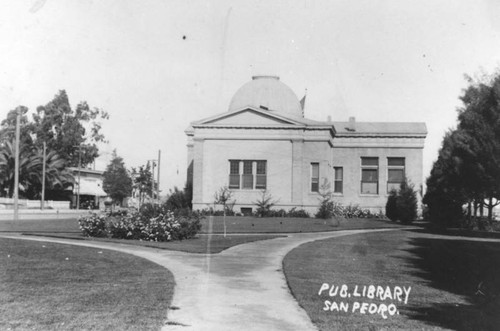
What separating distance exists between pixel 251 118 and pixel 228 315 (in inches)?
1409

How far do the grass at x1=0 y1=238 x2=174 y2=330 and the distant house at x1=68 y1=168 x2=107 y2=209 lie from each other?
2260 inches

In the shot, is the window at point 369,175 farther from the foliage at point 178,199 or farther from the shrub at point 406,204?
the foliage at point 178,199

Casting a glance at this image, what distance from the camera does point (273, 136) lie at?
43.4 m

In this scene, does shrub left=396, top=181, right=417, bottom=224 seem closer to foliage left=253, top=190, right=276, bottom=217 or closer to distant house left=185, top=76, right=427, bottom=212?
distant house left=185, top=76, right=427, bottom=212

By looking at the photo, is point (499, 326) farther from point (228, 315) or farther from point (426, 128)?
point (426, 128)

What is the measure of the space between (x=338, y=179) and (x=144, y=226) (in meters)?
29.8

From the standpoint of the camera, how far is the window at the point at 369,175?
1889 inches

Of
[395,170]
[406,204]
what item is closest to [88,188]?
[395,170]

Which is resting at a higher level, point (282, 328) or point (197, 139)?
point (197, 139)

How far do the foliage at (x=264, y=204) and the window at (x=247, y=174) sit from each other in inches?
36.0

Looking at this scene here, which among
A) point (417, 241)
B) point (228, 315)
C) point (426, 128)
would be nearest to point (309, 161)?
point (426, 128)

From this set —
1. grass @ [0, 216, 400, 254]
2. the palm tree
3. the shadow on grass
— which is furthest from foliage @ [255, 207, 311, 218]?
the palm tree

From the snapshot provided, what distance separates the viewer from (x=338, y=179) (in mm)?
48156

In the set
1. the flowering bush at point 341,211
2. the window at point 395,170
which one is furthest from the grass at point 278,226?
the window at point 395,170
